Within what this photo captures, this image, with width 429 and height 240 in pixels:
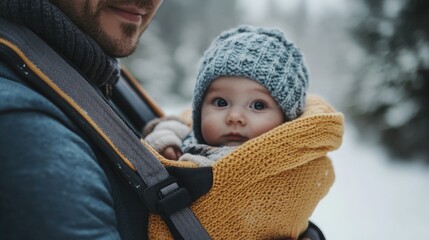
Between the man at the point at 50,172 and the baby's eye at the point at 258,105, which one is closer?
the man at the point at 50,172

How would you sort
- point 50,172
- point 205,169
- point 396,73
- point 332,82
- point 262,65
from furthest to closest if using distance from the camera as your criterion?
point 332,82 < point 396,73 < point 262,65 < point 205,169 < point 50,172

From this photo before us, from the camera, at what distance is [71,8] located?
3.75 feet

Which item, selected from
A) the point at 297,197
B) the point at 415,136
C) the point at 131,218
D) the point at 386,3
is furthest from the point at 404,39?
the point at 131,218

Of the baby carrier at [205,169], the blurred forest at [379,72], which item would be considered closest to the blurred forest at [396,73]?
the blurred forest at [379,72]

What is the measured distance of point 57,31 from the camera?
1.00 metres

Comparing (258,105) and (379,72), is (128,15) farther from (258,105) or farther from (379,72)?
(379,72)

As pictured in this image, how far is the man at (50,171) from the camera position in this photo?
0.75 metres

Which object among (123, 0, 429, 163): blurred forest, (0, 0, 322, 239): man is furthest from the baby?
(123, 0, 429, 163): blurred forest

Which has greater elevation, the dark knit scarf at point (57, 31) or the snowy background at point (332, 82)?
the dark knit scarf at point (57, 31)

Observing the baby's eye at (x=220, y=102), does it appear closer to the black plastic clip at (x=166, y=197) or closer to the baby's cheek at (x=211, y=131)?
the baby's cheek at (x=211, y=131)

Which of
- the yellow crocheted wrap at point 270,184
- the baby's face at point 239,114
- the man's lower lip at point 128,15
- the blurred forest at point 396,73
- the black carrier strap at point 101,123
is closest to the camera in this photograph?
the black carrier strap at point 101,123

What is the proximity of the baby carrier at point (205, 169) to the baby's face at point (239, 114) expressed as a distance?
113mm

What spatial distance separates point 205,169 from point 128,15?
47 centimetres

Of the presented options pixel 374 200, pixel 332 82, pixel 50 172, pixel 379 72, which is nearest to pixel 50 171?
pixel 50 172
